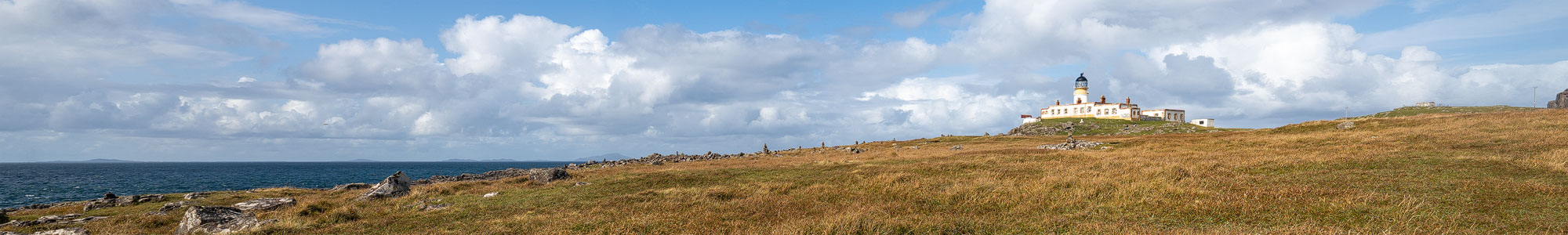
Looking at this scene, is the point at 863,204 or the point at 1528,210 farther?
the point at 863,204

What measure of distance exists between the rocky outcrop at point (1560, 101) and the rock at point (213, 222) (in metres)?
127

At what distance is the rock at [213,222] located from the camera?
15.5 meters

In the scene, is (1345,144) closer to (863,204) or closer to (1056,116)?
(863,204)

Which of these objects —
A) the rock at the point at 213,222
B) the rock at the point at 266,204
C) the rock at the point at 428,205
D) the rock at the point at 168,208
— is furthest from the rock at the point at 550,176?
the rock at the point at 213,222

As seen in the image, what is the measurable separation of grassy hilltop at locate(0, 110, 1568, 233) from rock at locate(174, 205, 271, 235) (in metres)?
0.78

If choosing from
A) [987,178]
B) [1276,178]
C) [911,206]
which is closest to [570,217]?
[911,206]

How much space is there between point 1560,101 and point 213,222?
132 meters

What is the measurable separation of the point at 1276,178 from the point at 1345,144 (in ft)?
57.3

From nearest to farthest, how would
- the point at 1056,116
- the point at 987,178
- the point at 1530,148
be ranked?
the point at 987,178 < the point at 1530,148 < the point at 1056,116

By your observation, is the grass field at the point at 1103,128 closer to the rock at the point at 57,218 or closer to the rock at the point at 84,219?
the rock at the point at 84,219

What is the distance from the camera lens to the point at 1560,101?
3250 inches

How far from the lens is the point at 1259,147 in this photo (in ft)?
115

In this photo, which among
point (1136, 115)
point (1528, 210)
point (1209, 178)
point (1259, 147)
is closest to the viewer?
point (1528, 210)

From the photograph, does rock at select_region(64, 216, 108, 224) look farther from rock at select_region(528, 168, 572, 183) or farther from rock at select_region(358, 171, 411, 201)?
rock at select_region(528, 168, 572, 183)
